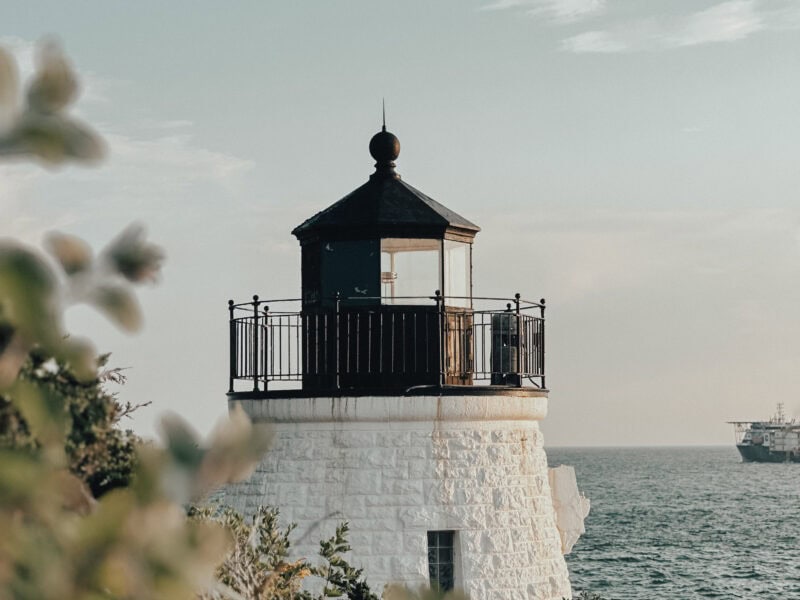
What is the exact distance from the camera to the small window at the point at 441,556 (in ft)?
37.6

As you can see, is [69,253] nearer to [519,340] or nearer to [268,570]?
[268,570]

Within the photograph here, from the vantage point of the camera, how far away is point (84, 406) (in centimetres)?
310

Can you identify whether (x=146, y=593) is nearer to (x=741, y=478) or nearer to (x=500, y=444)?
(x=500, y=444)

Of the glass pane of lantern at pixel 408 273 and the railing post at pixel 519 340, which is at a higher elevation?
the glass pane of lantern at pixel 408 273

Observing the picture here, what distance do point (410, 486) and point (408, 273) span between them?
218cm

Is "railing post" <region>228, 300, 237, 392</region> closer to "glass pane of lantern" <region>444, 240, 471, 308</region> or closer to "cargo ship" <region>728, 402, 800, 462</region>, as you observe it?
"glass pane of lantern" <region>444, 240, 471, 308</region>

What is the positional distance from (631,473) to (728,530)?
2760 inches

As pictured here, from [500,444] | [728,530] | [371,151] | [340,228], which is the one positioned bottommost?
[728,530]

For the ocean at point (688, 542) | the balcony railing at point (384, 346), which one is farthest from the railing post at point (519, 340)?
the ocean at point (688, 542)

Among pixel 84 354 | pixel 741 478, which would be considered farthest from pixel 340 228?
pixel 741 478

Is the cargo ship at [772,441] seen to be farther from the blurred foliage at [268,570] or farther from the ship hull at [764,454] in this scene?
the blurred foliage at [268,570]

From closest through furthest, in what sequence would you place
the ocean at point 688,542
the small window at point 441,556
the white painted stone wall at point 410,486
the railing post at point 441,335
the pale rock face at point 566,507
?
1. the white painted stone wall at point 410,486
2. the small window at point 441,556
3. the railing post at point 441,335
4. the pale rock face at point 566,507
5. the ocean at point 688,542

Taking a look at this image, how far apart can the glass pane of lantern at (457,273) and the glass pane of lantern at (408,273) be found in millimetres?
109

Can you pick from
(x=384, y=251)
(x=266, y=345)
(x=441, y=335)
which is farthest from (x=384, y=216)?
(x=266, y=345)
